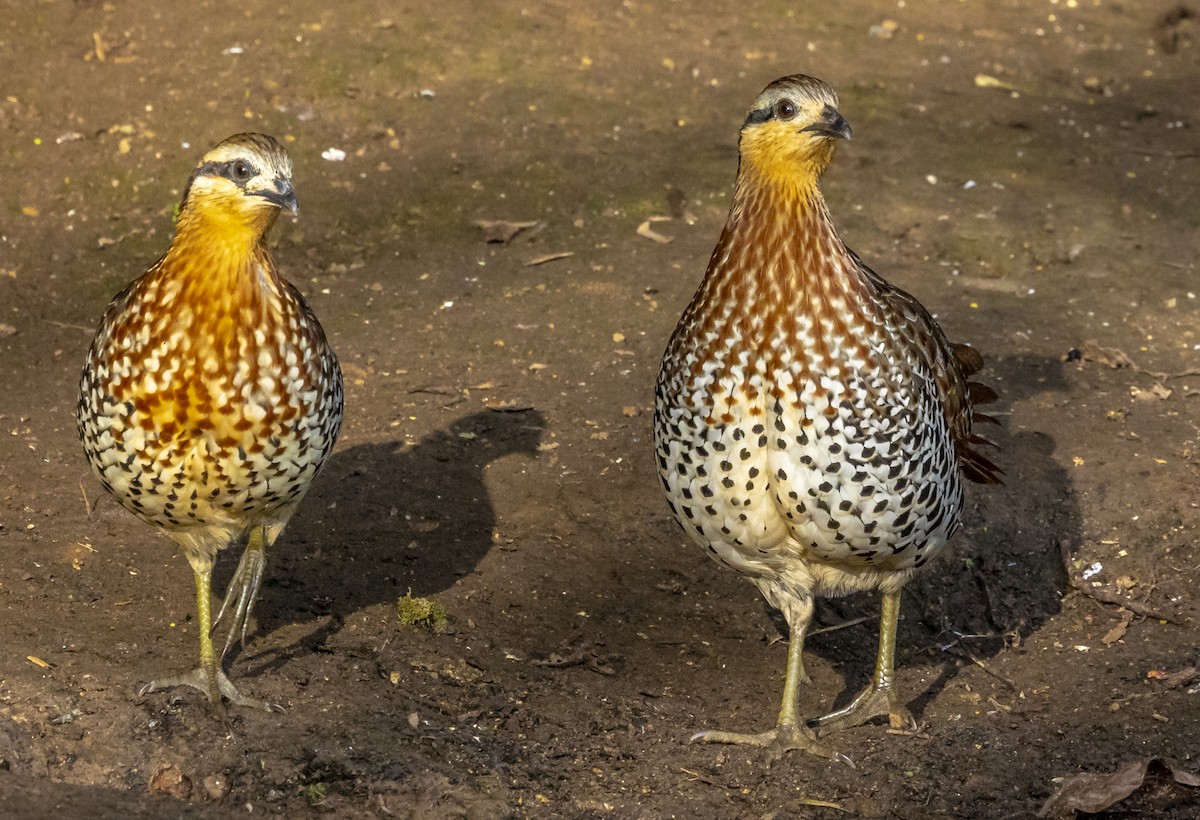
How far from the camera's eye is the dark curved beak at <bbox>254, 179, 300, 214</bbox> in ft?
14.4

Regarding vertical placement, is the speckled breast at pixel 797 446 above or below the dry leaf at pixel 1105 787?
above

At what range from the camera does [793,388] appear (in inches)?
170

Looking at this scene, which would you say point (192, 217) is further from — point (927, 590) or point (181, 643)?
point (927, 590)

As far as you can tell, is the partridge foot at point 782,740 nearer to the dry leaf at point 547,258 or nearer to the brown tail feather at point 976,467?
the brown tail feather at point 976,467

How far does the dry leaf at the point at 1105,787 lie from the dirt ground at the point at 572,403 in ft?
0.19

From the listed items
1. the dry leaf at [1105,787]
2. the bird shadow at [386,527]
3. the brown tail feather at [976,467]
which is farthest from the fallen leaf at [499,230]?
the dry leaf at [1105,787]

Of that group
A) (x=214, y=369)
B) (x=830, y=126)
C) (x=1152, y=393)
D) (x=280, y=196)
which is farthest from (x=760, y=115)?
(x=1152, y=393)

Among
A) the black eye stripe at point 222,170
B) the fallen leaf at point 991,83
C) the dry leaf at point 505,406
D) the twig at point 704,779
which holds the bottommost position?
the twig at point 704,779

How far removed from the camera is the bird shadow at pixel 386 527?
18.2ft

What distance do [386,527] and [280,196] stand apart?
2.04 metres

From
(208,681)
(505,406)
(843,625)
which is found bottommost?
(843,625)

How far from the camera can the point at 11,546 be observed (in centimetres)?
564

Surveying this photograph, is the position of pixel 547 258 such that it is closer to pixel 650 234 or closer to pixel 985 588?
pixel 650 234

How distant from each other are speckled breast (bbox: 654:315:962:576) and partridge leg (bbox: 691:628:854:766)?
41cm
